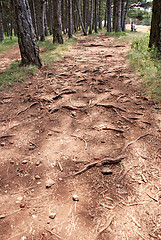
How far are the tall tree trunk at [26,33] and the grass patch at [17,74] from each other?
1.31 ft

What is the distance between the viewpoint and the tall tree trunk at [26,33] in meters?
6.59

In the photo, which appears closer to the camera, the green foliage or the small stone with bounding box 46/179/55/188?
the small stone with bounding box 46/179/55/188

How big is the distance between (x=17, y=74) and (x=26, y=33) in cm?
171

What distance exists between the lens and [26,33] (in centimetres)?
690

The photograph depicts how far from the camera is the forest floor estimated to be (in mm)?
1968

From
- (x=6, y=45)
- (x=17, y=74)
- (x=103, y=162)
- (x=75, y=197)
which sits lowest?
(x=75, y=197)

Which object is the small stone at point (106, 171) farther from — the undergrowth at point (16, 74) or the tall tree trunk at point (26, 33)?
the tall tree trunk at point (26, 33)

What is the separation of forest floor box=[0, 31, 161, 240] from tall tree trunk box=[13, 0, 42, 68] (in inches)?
109

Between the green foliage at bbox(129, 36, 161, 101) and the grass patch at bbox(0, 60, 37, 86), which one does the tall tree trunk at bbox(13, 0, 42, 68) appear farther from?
the green foliage at bbox(129, 36, 161, 101)

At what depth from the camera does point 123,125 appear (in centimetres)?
367

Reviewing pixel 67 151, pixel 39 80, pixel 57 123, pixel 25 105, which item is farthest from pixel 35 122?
pixel 39 80

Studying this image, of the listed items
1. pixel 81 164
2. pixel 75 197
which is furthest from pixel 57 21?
pixel 75 197

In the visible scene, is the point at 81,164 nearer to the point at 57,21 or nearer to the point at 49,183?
the point at 49,183

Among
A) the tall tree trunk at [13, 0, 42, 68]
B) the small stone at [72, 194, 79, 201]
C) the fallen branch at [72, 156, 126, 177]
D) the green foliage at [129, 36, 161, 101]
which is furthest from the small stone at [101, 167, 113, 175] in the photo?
the tall tree trunk at [13, 0, 42, 68]
